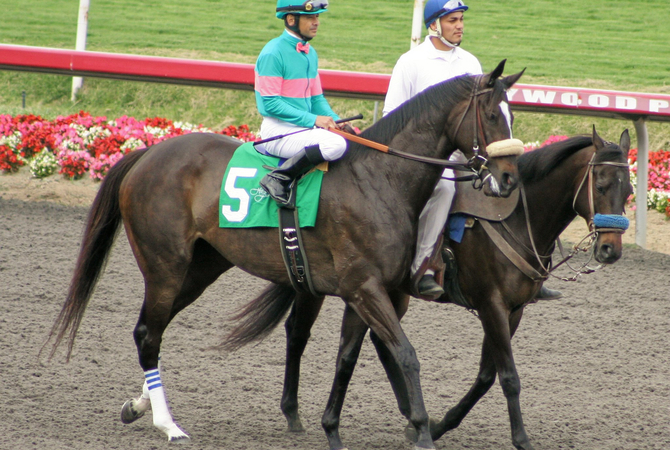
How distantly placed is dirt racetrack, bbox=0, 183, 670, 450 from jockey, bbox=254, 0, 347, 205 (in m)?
1.26

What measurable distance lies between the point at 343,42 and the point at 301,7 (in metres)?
12.8

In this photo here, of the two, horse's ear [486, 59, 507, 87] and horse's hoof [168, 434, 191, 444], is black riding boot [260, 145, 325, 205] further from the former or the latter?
horse's hoof [168, 434, 191, 444]

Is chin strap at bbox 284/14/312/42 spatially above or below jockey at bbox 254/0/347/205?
above

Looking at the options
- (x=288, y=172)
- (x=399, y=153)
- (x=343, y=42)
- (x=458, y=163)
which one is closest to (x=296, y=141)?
(x=288, y=172)

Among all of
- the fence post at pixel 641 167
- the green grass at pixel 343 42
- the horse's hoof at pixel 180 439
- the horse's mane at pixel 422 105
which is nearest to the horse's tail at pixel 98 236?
the horse's hoof at pixel 180 439

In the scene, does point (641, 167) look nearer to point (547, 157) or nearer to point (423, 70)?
point (547, 157)

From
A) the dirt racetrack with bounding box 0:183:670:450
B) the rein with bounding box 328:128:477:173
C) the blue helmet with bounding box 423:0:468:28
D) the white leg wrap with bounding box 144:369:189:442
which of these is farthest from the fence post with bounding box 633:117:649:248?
the white leg wrap with bounding box 144:369:189:442

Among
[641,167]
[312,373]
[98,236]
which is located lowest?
[312,373]

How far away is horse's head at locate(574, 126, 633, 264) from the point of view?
3.48 meters

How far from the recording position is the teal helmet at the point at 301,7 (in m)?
3.50

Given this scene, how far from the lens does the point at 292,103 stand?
3602mm

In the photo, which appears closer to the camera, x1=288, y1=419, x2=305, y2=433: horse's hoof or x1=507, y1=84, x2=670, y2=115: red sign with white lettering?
x1=288, y1=419, x2=305, y2=433: horse's hoof

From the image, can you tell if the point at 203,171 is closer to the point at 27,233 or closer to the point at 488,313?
the point at 488,313

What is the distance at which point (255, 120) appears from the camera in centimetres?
1291
